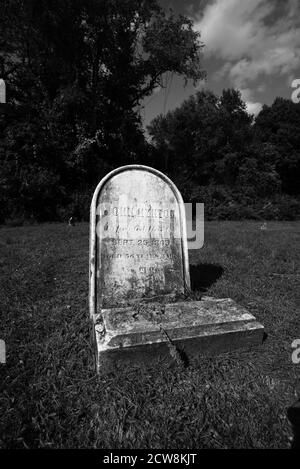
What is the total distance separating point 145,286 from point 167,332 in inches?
40.0

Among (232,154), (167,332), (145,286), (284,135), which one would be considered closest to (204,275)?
(145,286)

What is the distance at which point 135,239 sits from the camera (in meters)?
3.67

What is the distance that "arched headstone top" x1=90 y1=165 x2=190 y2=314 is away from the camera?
3.46 m

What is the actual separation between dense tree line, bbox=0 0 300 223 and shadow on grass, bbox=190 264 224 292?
402 inches

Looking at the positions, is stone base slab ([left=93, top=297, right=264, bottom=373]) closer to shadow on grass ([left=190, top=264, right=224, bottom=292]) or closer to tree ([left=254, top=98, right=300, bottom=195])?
shadow on grass ([left=190, top=264, right=224, bottom=292])

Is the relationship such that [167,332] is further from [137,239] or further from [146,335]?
[137,239]

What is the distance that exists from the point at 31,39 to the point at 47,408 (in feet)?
55.9

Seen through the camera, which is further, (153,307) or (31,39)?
(31,39)

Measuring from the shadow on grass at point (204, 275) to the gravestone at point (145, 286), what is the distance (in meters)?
0.77

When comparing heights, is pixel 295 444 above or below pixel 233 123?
below

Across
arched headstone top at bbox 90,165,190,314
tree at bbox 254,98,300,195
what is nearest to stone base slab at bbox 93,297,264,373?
arched headstone top at bbox 90,165,190,314
